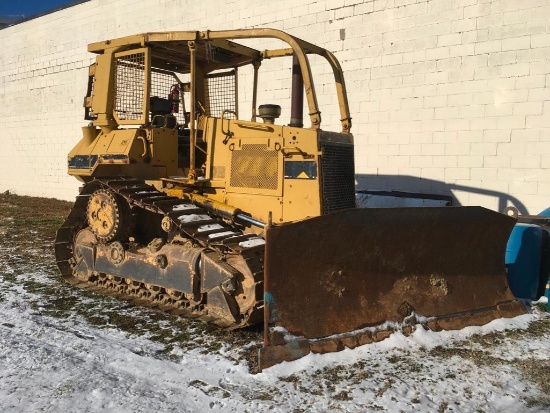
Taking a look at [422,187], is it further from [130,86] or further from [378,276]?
[130,86]

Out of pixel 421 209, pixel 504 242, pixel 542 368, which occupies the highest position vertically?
pixel 421 209

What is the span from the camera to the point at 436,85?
8.12m

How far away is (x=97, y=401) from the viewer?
315 centimetres

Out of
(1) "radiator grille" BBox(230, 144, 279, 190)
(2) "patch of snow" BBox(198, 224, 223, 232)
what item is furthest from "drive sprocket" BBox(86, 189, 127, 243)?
(1) "radiator grille" BBox(230, 144, 279, 190)

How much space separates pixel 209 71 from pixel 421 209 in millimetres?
3542

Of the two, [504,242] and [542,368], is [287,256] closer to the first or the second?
[542,368]

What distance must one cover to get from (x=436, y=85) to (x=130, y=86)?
503 cm

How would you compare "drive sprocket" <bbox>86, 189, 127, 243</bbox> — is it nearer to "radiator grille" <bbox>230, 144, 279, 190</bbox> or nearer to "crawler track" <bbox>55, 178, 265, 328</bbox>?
"crawler track" <bbox>55, 178, 265, 328</bbox>

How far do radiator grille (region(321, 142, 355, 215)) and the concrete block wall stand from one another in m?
3.55

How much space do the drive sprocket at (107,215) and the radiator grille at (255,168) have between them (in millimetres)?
1286

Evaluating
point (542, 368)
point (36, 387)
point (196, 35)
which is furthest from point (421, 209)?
point (36, 387)

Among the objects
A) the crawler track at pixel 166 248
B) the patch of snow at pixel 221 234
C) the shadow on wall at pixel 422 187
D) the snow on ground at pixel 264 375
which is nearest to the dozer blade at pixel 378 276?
the snow on ground at pixel 264 375

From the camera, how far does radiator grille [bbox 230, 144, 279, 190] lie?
A: 16.0 feet

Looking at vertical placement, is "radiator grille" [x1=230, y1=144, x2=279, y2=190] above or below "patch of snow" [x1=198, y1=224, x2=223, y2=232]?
above
